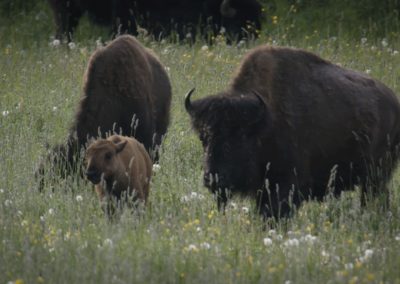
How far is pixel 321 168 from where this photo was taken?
9.38 m

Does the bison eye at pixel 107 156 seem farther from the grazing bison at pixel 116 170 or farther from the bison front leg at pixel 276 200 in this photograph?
the bison front leg at pixel 276 200

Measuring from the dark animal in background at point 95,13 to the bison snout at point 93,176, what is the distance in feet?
34.8

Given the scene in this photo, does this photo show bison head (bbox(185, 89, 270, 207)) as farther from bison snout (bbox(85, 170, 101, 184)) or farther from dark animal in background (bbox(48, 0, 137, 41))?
dark animal in background (bbox(48, 0, 137, 41))

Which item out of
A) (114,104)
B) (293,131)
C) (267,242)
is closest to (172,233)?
(267,242)

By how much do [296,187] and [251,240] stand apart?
1468mm

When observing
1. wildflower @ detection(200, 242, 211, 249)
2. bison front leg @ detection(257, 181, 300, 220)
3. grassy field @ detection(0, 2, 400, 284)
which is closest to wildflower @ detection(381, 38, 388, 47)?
grassy field @ detection(0, 2, 400, 284)

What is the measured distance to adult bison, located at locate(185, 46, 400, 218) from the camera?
8602 millimetres

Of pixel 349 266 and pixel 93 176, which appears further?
pixel 93 176

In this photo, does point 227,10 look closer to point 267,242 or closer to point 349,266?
point 267,242

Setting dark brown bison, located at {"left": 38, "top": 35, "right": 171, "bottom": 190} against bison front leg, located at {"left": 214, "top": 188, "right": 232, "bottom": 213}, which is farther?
dark brown bison, located at {"left": 38, "top": 35, "right": 171, "bottom": 190}

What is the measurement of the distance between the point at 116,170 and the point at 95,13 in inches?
437

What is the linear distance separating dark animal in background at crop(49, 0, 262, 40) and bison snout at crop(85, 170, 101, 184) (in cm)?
1048

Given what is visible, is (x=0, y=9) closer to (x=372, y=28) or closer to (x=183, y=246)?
(x=372, y=28)

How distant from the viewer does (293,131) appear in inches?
355
